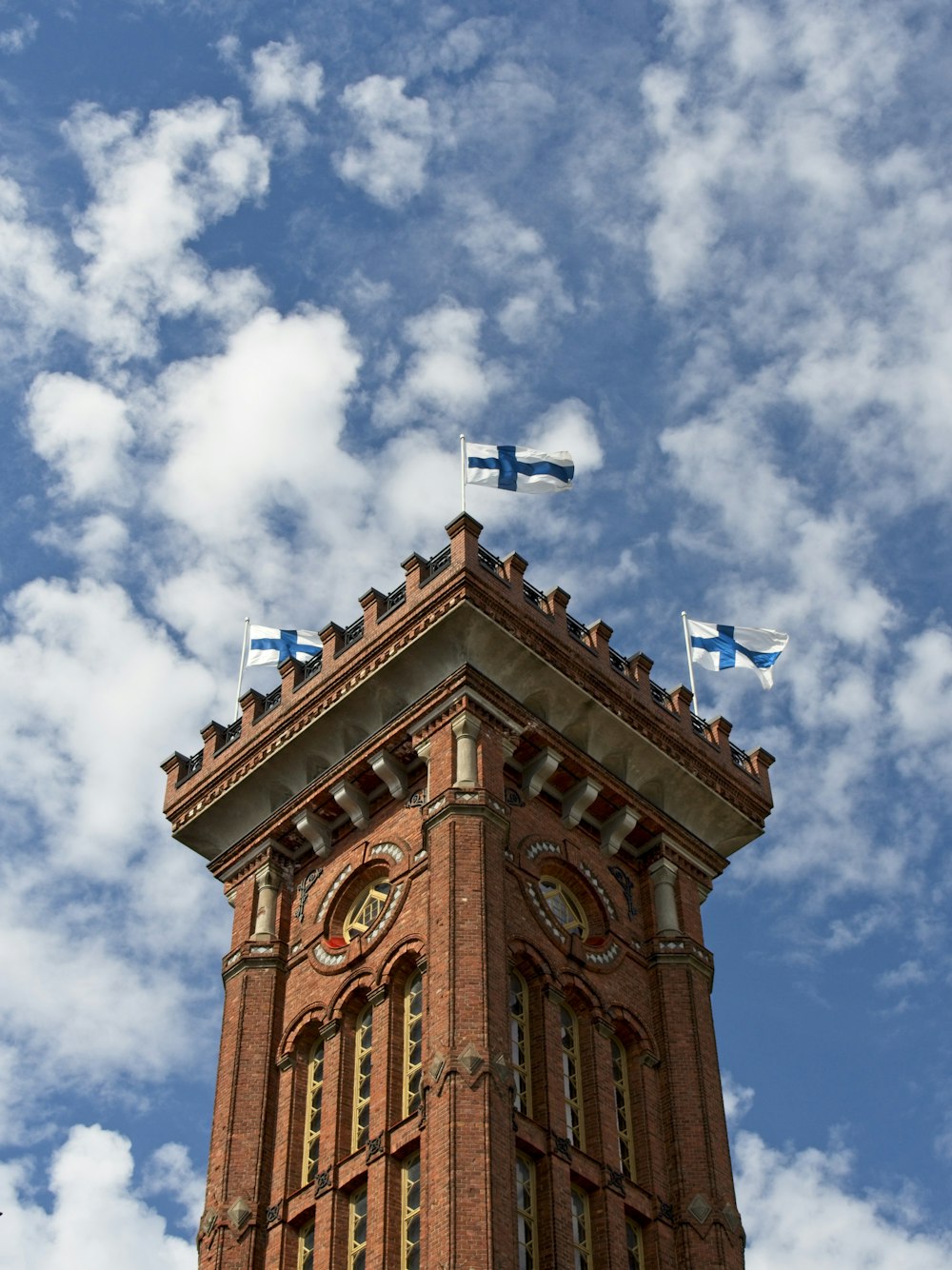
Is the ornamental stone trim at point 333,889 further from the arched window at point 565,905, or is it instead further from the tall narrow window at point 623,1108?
the tall narrow window at point 623,1108

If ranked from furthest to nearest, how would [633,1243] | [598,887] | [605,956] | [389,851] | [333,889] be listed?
[598,887] < [333,889] < [389,851] < [605,956] < [633,1243]

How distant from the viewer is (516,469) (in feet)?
176

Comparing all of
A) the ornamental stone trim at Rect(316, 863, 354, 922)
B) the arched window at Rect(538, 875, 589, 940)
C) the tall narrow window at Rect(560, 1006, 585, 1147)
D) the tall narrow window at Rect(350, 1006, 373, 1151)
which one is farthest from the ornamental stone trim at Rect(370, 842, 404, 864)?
the tall narrow window at Rect(560, 1006, 585, 1147)

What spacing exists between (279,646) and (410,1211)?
19.1 metres

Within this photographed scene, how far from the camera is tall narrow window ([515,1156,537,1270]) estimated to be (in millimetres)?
39625

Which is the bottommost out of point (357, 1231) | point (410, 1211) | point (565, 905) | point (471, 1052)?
point (410, 1211)

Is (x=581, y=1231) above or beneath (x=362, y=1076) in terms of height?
beneath

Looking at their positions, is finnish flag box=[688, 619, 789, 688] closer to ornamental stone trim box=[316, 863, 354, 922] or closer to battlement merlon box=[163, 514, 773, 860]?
battlement merlon box=[163, 514, 773, 860]

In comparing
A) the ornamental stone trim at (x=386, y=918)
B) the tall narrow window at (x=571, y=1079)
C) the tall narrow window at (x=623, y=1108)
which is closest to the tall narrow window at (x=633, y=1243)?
the tall narrow window at (x=623, y=1108)

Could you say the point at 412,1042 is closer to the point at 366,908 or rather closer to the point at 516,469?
the point at 366,908

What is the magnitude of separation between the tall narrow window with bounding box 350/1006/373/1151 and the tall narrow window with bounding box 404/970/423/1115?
906 millimetres

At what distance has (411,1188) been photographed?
135 ft

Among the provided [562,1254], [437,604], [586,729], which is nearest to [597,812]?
[586,729]

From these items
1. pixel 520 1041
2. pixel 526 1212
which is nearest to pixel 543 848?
pixel 520 1041
